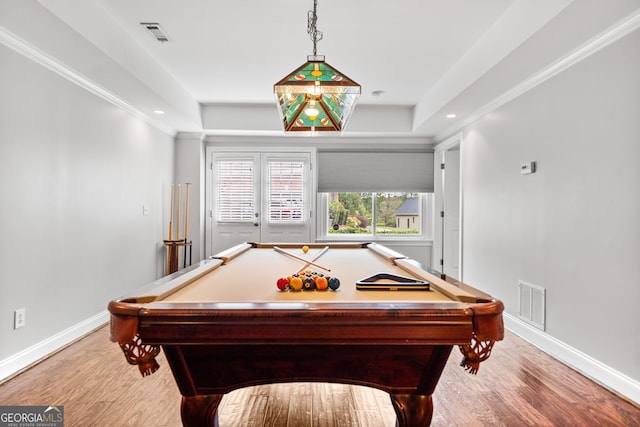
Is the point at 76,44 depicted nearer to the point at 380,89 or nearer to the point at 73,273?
the point at 73,273

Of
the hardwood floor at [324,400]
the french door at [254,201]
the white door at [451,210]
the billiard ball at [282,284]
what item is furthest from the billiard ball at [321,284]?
the white door at [451,210]

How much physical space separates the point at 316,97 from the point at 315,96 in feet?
0.07

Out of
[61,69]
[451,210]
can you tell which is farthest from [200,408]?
[451,210]

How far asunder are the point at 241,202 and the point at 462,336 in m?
4.97

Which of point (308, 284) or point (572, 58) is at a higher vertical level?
point (572, 58)

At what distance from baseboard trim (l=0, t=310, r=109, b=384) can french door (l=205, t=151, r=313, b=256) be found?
2.48 m

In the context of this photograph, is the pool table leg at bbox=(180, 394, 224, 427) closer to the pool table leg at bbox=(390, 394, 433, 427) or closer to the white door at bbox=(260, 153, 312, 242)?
the pool table leg at bbox=(390, 394, 433, 427)

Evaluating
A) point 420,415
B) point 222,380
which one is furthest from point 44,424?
point 420,415

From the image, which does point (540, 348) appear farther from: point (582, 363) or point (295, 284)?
point (295, 284)

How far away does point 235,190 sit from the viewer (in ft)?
19.5

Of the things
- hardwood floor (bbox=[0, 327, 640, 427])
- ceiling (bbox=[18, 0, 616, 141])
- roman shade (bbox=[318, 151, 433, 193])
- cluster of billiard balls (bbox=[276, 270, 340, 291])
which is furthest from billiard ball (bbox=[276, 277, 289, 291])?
roman shade (bbox=[318, 151, 433, 193])

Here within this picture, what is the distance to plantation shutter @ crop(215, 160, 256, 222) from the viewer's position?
5.93 metres

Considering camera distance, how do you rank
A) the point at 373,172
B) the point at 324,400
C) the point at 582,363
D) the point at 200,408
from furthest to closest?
1. the point at 373,172
2. the point at 582,363
3. the point at 324,400
4. the point at 200,408

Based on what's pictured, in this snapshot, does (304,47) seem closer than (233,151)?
Yes
